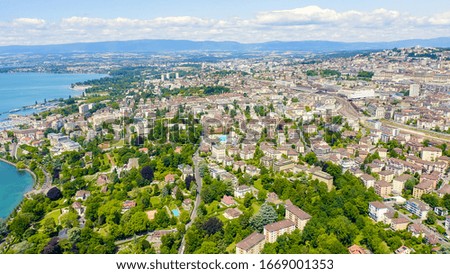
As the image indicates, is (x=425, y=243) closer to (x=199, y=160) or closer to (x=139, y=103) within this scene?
(x=199, y=160)

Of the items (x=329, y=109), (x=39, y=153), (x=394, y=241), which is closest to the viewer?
(x=394, y=241)

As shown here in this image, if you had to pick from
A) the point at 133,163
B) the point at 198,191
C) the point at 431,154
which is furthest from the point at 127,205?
the point at 431,154

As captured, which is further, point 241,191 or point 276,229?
point 241,191

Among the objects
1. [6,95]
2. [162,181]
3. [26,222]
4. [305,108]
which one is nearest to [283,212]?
[162,181]

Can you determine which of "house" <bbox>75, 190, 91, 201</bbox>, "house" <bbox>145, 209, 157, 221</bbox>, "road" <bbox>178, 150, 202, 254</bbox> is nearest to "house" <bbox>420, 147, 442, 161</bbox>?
"road" <bbox>178, 150, 202, 254</bbox>

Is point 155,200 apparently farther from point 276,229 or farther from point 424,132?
point 424,132

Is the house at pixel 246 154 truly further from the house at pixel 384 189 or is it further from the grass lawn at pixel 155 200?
the house at pixel 384 189
